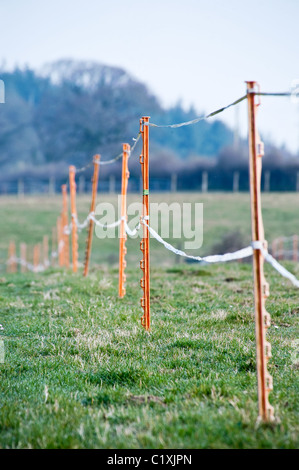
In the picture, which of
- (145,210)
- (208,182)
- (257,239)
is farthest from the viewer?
Result: (208,182)

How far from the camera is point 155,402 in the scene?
369 centimetres

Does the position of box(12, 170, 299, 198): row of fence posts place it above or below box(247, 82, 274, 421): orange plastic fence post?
above

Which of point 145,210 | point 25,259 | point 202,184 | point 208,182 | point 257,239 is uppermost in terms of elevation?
point 208,182

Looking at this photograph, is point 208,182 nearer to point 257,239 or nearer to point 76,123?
point 76,123

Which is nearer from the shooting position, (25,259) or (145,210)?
(145,210)

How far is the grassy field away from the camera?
3150 millimetres

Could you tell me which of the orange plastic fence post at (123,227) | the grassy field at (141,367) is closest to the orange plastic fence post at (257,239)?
the grassy field at (141,367)

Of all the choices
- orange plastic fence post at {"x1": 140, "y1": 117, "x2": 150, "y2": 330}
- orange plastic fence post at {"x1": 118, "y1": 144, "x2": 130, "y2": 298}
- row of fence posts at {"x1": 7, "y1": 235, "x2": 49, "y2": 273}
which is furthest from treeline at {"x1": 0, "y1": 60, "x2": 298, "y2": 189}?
orange plastic fence post at {"x1": 140, "y1": 117, "x2": 150, "y2": 330}

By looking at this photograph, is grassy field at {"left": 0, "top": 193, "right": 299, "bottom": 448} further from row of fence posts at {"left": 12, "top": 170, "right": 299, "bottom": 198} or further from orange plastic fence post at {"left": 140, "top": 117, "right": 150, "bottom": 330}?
row of fence posts at {"left": 12, "top": 170, "right": 299, "bottom": 198}

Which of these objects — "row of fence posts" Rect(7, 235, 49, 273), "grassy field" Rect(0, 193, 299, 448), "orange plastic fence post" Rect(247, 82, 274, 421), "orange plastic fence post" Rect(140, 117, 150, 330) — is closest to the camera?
"grassy field" Rect(0, 193, 299, 448)

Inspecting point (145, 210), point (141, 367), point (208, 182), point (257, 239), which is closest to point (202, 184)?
point (208, 182)

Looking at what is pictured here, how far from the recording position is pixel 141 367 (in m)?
A: 4.41
